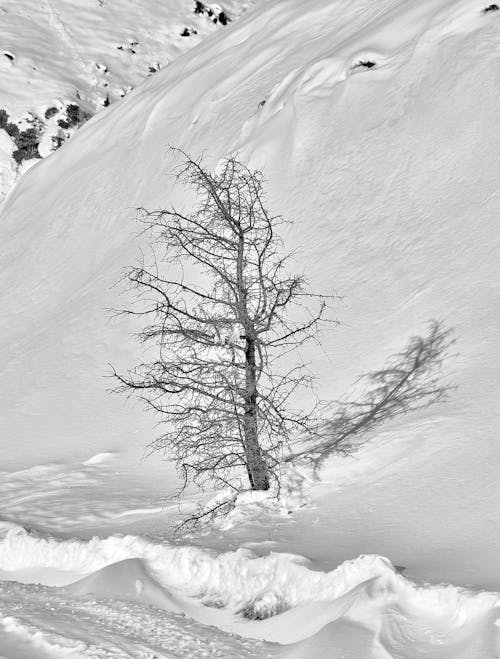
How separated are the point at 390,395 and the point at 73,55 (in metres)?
42.7

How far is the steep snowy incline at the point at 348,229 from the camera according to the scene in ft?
30.4

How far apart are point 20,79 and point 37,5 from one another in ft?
41.1

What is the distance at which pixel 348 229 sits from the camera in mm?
17297

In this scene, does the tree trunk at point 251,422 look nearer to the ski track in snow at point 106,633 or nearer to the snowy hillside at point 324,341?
the snowy hillside at point 324,341

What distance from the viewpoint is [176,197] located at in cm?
2286

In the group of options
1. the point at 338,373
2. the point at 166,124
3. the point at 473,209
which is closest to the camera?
the point at 338,373

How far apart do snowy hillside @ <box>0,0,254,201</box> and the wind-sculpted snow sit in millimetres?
32528

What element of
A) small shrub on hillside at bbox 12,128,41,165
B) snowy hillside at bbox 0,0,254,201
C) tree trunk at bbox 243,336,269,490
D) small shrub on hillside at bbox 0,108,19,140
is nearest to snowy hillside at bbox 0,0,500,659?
tree trunk at bbox 243,336,269,490

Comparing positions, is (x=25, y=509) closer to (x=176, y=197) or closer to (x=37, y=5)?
(x=176, y=197)

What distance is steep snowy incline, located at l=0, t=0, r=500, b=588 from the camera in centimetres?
926

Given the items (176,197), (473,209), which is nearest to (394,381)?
(473,209)

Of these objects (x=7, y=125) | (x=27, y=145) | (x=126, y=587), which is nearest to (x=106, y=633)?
(x=126, y=587)

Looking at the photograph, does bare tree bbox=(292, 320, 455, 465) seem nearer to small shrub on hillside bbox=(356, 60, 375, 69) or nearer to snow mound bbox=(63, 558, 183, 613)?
snow mound bbox=(63, 558, 183, 613)

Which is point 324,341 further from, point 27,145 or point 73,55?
point 73,55
